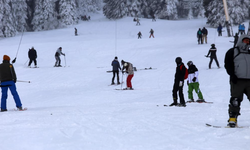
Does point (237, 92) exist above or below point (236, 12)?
below

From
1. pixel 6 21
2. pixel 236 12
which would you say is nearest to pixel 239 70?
pixel 236 12

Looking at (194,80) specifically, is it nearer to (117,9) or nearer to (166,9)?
(117,9)

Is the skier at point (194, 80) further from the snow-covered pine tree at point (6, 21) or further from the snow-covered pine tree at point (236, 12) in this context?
the snow-covered pine tree at point (6, 21)

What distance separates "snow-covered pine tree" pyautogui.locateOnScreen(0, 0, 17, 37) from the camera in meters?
45.0

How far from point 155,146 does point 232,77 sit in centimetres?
198

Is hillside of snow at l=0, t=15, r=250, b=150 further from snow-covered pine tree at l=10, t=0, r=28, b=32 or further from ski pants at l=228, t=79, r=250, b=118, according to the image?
snow-covered pine tree at l=10, t=0, r=28, b=32

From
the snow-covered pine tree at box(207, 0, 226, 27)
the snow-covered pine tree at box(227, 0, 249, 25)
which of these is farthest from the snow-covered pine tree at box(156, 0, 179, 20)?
the snow-covered pine tree at box(227, 0, 249, 25)

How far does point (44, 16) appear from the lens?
5728 cm

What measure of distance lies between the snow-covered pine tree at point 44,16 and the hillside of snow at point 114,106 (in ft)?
83.5

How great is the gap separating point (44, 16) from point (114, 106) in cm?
5125

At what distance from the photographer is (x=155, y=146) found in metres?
4.53

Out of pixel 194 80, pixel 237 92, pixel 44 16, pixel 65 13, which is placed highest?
pixel 65 13

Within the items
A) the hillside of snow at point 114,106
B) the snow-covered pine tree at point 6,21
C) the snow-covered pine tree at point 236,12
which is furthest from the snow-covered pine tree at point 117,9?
the hillside of snow at point 114,106

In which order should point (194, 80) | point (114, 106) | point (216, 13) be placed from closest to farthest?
point (114, 106), point (194, 80), point (216, 13)
